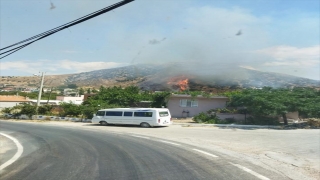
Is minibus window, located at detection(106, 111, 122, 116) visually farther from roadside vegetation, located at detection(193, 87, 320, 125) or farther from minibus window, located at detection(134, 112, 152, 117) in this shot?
roadside vegetation, located at detection(193, 87, 320, 125)

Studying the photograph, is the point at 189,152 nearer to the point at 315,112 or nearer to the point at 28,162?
the point at 28,162

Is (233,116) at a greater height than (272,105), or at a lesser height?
lesser

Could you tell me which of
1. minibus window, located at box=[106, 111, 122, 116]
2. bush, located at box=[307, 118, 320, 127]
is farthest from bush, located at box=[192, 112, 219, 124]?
bush, located at box=[307, 118, 320, 127]

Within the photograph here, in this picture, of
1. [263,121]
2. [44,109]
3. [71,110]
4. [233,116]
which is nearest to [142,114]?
[233,116]

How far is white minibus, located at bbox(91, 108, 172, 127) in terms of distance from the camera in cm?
2695

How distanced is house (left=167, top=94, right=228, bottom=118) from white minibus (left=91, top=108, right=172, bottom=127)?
996 centimetres

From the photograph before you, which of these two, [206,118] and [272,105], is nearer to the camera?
[272,105]

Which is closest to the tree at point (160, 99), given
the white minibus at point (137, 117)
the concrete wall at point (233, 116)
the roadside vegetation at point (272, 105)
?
the roadside vegetation at point (272, 105)

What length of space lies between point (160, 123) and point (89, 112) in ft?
44.3

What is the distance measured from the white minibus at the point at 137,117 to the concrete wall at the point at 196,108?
33.0 feet

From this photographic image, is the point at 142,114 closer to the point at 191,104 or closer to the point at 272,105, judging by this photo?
the point at 191,104

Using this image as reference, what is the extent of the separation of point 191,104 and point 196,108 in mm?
816

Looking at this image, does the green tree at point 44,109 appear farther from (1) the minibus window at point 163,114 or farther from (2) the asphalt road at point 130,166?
(2) the asphalt road at point 130,166

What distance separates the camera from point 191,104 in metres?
37.8
